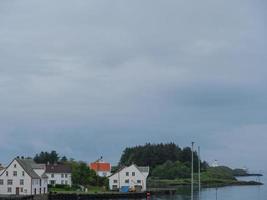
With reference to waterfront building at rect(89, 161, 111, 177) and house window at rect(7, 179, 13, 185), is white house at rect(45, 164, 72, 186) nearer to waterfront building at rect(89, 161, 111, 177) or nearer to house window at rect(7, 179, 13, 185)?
house window at rect(7, 179, 13, 185)

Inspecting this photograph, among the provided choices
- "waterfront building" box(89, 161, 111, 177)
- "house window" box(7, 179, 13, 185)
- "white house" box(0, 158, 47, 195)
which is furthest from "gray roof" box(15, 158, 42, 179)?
"waterfront building" box(89, 161, 111, 177)

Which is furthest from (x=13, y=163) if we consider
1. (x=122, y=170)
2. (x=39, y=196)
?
(x=122, y=170)

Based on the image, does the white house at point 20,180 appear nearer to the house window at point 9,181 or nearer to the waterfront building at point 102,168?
the house window at point 9,181

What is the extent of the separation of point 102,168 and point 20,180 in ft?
191

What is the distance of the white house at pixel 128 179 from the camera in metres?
133

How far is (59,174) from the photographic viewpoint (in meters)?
131

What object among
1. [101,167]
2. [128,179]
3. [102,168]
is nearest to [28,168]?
[128,179]

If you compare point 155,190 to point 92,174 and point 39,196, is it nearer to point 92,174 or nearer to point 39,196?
point 92,174

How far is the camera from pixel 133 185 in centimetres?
13275

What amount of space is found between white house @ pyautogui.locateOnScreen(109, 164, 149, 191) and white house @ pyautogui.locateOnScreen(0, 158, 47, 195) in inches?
924

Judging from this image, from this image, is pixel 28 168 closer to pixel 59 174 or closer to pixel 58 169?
pixel 58 169

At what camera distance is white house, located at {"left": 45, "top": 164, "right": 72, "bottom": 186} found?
427ft

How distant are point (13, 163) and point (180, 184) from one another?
248ft

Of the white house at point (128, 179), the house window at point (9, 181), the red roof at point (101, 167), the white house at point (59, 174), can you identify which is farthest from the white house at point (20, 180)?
the red roof at point (101, 167)
